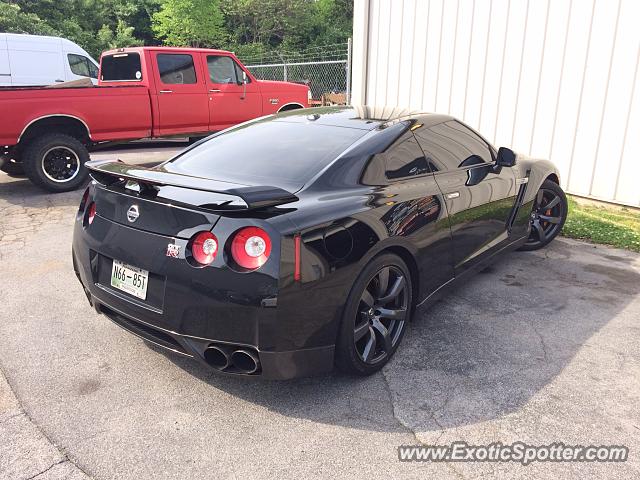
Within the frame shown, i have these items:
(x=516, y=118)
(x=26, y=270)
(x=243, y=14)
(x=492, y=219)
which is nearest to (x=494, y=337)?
(x=492, y=219)

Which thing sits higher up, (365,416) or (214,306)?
(214,306)

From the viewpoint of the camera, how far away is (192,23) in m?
35.6

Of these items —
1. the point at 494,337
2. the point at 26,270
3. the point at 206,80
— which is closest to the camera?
the point at 494,337

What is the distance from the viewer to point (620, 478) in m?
2.30

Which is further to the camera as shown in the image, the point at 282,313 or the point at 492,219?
the point at 492,219

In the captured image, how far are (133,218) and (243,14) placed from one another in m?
39.3

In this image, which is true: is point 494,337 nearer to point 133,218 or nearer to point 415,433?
point 415,433

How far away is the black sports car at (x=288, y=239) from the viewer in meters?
2.46

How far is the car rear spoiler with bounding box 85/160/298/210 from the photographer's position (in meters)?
2.44

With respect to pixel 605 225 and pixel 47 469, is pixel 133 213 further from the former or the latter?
pixel 605 225

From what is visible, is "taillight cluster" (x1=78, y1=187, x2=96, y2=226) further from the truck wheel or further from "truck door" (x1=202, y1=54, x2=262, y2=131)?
"truck door" (x1=202, y1=54, x2=262, y2=131)

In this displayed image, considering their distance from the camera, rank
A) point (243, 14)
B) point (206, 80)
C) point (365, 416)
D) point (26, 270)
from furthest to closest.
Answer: point (243, 14), point (206, 80), point (26, 270), point (365, 416)

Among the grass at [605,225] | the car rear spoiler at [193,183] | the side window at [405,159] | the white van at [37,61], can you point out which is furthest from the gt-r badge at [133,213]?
the white van at [37,61]

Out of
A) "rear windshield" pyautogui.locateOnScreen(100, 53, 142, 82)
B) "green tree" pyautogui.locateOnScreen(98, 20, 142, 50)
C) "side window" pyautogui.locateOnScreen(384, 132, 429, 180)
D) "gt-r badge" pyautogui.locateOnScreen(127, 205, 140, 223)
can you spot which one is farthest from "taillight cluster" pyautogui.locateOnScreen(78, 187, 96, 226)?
"green tree" pyautogui.locateOnScreen(98, 20, 142, 50)
